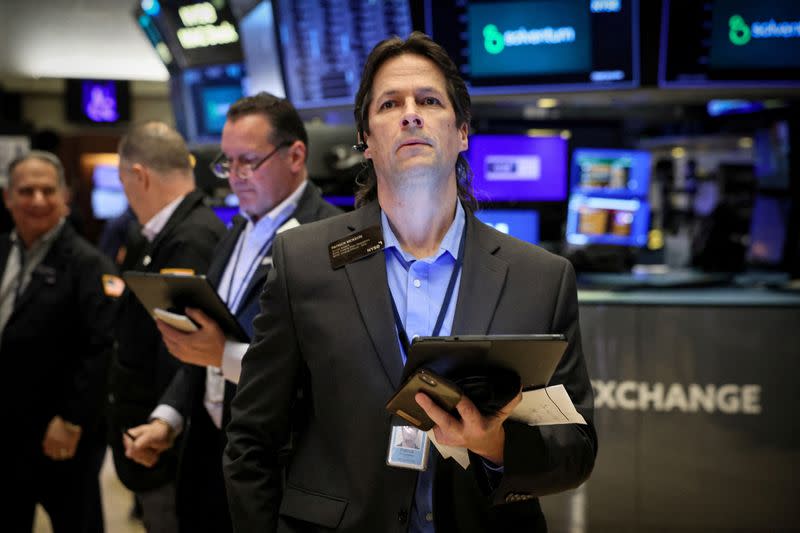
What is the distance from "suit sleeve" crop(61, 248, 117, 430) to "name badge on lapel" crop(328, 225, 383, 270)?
2229 millimetres

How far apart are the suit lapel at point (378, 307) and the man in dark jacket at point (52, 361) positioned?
230 cm

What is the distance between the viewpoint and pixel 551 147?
5.14 meters

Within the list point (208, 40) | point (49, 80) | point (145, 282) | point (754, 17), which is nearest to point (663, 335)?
point (754, 17)

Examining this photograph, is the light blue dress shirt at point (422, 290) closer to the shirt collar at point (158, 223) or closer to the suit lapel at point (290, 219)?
the suit lapel at point (290, 219)

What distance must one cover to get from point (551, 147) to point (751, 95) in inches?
47.4

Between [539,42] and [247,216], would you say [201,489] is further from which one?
[539,42]

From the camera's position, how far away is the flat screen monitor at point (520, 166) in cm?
504

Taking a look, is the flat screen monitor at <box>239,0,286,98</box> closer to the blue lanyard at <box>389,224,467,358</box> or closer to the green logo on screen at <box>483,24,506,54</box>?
the green logo on screen at <box>483,24,506,54</box>

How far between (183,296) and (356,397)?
82 cm

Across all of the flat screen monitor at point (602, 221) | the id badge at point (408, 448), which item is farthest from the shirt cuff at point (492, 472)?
the flat screen monitor at point (602, 221)

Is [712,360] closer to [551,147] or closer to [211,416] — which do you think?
[551,147]

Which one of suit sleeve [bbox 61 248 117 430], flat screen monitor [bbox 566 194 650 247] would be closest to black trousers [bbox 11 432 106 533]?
suit sleeve [bbox 61 248 117 430]

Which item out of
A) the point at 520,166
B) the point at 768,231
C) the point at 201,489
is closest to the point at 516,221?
the point at 520,166

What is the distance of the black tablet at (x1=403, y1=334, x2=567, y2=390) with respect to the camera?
4.18 feet
